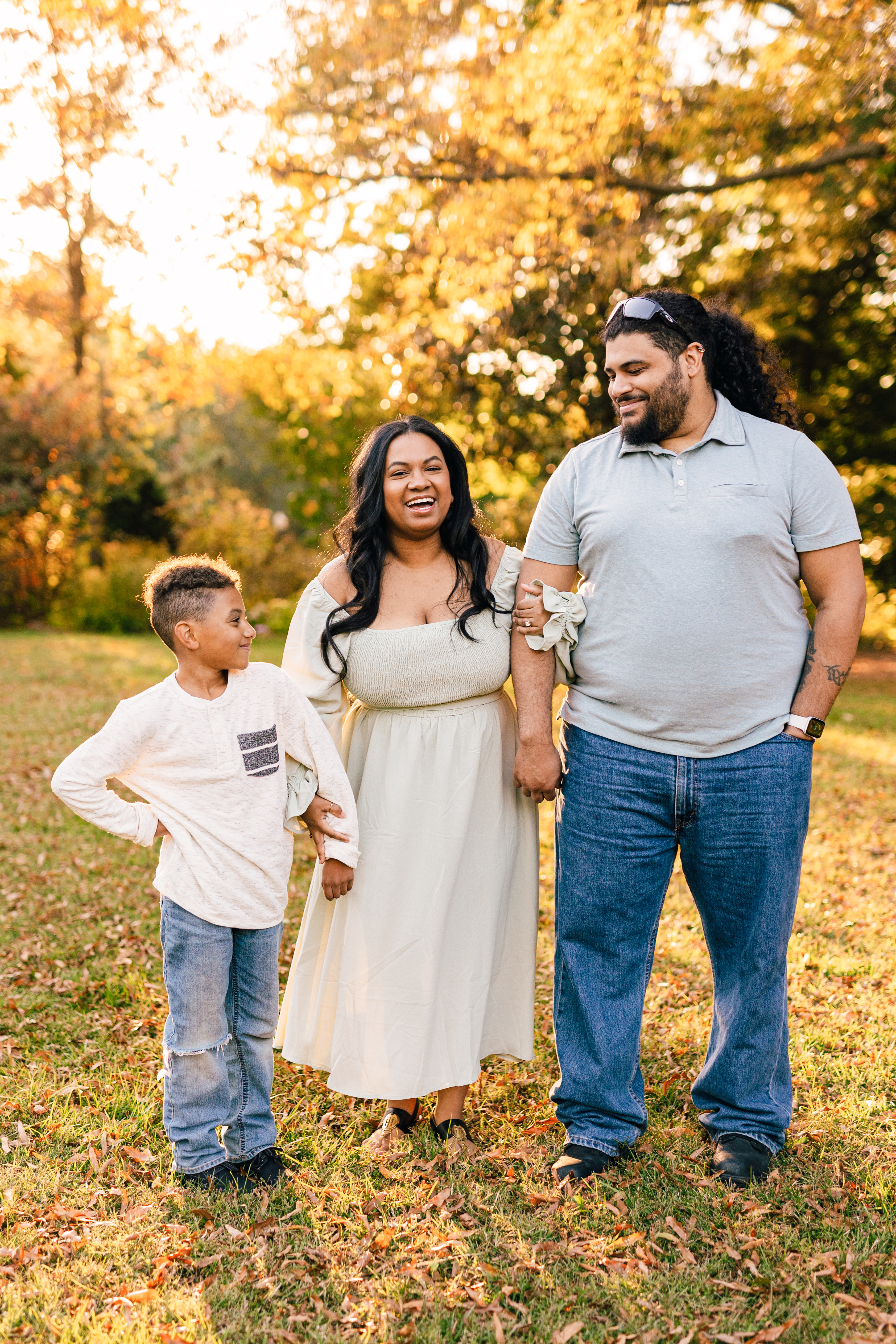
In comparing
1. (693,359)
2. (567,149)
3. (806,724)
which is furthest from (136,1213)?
(567,149)

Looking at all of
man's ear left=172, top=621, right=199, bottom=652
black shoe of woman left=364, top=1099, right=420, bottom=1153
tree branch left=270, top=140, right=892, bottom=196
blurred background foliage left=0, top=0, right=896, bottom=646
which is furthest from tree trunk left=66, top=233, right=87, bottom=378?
black shoe of woman left=364, top=1099, right=420, bottom=1153

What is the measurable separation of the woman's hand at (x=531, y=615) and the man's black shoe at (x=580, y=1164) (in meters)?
1.58

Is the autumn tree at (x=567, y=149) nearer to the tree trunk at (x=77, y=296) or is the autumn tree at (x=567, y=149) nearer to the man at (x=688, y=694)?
A: the man at (x=688, y=694)

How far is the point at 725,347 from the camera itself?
3059 millimetres

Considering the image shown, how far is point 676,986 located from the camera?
4.62 m

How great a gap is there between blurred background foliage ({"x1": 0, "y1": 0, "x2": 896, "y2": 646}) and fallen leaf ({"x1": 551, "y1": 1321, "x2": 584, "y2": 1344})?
2.40 m

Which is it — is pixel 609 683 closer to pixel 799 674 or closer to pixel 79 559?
pixel 799 674

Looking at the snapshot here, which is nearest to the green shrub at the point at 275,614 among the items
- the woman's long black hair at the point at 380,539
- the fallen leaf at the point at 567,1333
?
the woman's long black hair at the point at 380,539

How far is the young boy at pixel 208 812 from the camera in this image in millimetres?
2816

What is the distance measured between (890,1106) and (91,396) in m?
22.2

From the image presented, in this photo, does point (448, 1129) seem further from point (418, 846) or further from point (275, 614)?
point (275, 614)

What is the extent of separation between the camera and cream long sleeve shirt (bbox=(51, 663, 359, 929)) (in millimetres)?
2770

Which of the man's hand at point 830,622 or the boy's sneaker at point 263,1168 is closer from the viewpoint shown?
the man's hand at point 830,622

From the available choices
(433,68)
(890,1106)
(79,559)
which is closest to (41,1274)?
(890,1106)
